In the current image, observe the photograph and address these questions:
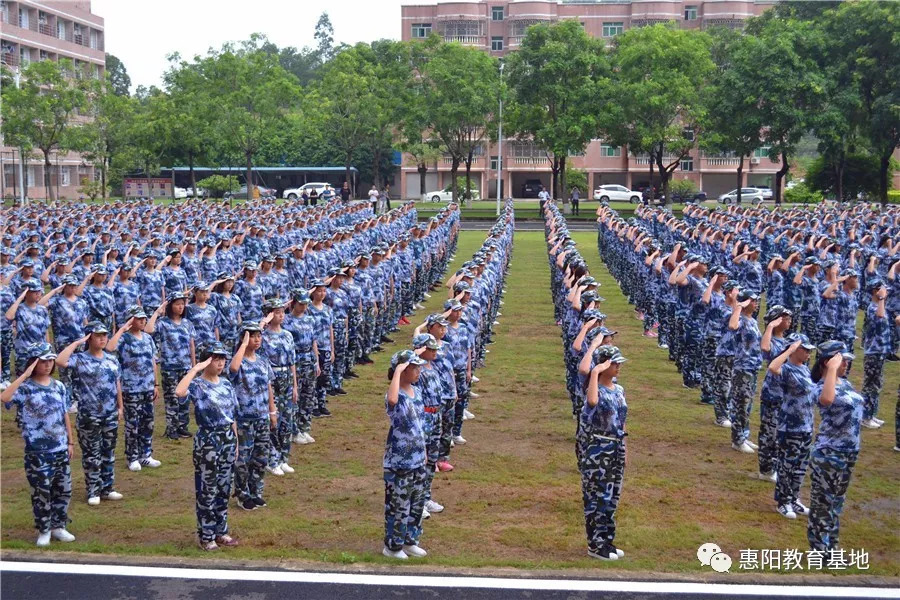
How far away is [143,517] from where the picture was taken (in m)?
9.05

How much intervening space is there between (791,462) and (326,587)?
179 inches

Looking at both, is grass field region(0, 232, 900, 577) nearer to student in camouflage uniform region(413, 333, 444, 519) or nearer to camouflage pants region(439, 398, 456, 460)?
camouflage pants region(439, 398, 456, 460)

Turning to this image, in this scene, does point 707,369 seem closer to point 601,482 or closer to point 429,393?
point 601,482

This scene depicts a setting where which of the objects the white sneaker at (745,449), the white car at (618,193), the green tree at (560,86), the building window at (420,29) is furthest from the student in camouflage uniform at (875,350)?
the building window at (420,29)

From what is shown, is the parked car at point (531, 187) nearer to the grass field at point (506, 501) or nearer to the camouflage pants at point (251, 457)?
the grass field at point (506, 501)

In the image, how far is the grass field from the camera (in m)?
8.38

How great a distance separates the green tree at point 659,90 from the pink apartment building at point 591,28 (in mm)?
19038

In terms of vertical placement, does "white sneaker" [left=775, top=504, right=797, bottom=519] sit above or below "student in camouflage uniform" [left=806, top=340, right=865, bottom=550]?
below

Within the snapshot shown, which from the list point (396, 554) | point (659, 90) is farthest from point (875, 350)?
point (659, 90)

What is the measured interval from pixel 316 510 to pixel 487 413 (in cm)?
412

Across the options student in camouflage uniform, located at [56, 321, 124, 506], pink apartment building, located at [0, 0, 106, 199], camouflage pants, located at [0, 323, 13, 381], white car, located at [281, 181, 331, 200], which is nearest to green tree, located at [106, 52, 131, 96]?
pink apartment building, located at [0, 0, 106, 199]

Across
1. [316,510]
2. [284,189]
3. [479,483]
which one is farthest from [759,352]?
[284,189]

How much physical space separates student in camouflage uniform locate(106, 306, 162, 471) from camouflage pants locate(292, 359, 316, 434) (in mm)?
1699

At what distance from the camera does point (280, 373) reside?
10.2 meters
